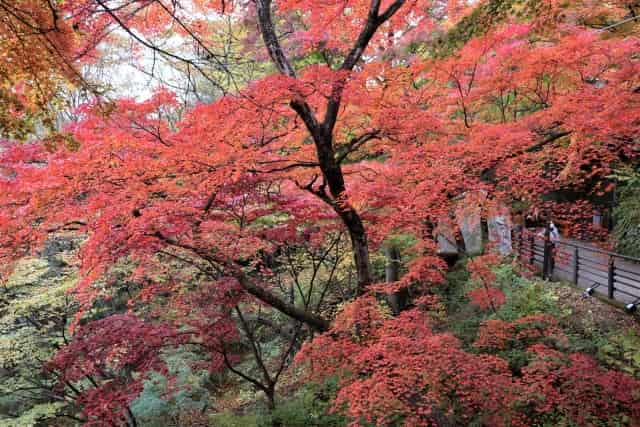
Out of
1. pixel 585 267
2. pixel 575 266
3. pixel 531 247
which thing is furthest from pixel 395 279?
pixel 585 267

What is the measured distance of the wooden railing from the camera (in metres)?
6.88

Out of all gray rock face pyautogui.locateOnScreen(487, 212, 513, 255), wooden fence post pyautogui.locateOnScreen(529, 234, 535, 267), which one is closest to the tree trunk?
gray rock face pyautogui.locateOnScreen(487, 212, 513, 255)

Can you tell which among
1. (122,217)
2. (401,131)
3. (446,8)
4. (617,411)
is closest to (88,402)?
(122,217)

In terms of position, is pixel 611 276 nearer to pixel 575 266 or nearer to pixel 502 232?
pixel 575 266

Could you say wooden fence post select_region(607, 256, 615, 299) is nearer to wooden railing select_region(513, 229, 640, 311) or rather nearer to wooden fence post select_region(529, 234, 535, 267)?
wooden railing select_region(513, 229, 640, 311)

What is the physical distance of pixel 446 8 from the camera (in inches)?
297

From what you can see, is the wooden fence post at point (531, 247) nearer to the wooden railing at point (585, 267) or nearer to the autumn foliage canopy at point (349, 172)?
the wooden railing at point (585, 267)

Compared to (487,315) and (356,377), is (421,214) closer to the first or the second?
(356,377)

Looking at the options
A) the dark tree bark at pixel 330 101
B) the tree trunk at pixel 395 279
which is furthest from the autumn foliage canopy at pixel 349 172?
the tree trunk at pixel 395 279

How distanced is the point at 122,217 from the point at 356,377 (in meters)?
4.00

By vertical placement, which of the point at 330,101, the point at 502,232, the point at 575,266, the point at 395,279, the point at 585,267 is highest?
the point at 330,101

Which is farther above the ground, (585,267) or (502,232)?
(502,232)

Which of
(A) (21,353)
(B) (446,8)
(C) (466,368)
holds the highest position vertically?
(B) (446,8)

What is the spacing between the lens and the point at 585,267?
30.6 ft
